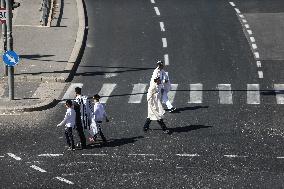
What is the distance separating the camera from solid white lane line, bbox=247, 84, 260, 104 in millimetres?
34469

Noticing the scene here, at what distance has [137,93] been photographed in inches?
1405

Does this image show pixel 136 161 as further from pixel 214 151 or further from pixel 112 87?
pixel 112 87

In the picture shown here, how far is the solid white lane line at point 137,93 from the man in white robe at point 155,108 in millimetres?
3471

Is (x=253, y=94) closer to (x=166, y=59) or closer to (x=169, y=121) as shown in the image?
(x=169, y=121)

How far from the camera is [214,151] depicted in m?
28.6

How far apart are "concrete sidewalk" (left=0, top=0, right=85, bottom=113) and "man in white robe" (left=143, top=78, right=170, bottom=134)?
4.45 m

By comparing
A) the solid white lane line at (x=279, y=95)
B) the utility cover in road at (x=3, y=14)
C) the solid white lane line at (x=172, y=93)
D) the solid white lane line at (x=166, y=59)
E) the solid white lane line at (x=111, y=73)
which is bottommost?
the solid white lane line at (x=172, y=93)

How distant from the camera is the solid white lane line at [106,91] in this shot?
35.0 meters

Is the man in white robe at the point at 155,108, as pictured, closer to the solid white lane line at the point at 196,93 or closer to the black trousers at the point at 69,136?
Result: the black trousers at the point at 69,136

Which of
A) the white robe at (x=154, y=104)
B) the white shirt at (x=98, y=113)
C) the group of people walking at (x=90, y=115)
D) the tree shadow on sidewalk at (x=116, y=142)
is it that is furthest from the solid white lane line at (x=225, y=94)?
the white shirt at (x=98, y=113)

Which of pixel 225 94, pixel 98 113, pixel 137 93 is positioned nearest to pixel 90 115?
pixel 98 113

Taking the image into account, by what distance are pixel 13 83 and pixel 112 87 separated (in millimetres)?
4228

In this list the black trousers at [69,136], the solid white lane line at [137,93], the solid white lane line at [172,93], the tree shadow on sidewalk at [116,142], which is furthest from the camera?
the solid white lane line at [172,93]

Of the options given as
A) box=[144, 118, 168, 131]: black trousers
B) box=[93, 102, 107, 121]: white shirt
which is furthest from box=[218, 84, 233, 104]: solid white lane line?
box=[93, 102, 107, 121]: white shirt
